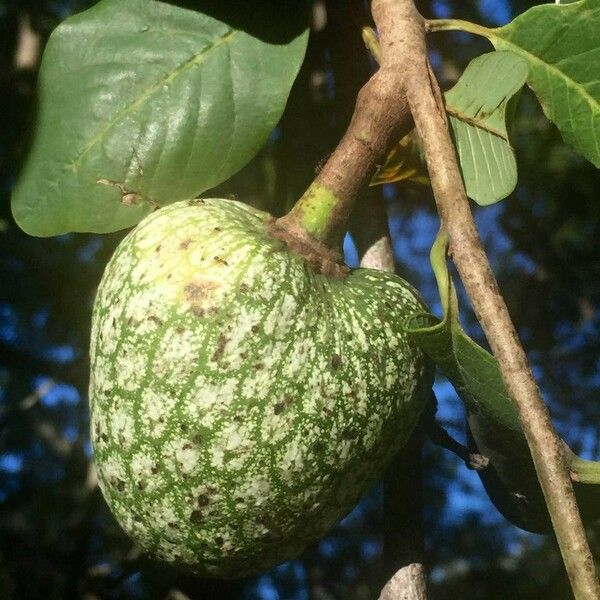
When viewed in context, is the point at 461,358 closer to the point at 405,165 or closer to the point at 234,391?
the point at 234,391

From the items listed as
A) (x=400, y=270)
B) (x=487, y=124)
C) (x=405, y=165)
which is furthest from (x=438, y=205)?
(x=400, y=270)

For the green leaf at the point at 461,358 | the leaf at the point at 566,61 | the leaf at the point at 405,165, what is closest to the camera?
the green leaf at the point at 461,358

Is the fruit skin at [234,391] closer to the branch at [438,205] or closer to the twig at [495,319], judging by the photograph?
the branch at [438,205]

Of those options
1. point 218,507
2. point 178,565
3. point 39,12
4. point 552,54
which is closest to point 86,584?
point 178,565

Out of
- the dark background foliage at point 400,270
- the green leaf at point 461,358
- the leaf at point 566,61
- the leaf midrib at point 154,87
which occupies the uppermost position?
the leaf at point 566,61

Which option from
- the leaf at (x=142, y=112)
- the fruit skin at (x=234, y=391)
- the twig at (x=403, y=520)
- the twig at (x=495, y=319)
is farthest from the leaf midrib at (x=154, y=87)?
the twig at (x=403, y=520)

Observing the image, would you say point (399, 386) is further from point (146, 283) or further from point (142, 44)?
point (142, 44)

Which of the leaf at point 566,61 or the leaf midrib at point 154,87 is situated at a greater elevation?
the leaf at point 566,61
